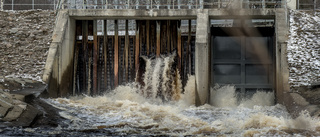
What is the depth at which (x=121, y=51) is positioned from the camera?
61.3ft

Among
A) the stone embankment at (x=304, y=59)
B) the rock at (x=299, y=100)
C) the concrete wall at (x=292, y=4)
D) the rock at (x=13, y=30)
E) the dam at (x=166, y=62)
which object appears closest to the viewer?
the rock at (x=299, y=100)

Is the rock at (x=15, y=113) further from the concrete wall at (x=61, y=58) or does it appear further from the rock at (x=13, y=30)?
the rock at (x=13, y=30)

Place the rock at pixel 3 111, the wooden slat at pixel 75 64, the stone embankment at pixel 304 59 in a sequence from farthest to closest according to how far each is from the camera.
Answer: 1. the wooden slat at pixel 75 64
2. the stone embankment at pixel 304 59
3. the rock at pixel 3 111

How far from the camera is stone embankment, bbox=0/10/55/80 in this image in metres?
15.8

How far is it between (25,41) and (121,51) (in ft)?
12.5

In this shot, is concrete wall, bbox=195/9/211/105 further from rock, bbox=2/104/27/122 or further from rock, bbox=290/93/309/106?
rock, bbox=2/104/27/122

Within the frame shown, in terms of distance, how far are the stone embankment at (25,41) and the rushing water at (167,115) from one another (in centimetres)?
221

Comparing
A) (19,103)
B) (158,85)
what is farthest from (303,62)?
(19,103)

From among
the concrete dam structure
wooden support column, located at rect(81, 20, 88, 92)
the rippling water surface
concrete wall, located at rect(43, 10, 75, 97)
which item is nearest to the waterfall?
the concrete dam structure

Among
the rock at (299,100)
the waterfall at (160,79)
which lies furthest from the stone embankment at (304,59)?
the waterfall at (160,79)

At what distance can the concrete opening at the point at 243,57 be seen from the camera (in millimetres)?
17969

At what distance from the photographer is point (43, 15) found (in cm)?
1838

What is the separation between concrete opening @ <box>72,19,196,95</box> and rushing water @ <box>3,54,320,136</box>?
21.0 inches

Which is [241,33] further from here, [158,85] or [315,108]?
[315,108]
